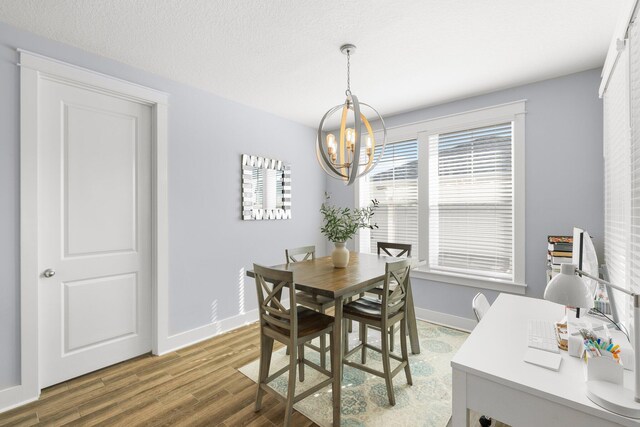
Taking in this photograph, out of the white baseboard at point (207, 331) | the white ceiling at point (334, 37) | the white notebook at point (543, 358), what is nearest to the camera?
the white notebook at point (543, 358)

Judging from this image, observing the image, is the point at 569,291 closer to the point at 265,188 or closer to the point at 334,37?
the point at 334,37

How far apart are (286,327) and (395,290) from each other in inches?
34.0

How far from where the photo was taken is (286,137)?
4.23m

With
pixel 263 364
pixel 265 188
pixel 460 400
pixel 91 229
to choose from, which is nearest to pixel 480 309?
pixel 460 400

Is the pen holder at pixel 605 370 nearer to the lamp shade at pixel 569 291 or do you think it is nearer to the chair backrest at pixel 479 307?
the lamp shade at pixel 569 291

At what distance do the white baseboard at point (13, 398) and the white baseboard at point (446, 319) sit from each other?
3.70m

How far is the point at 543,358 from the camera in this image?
1.25 meters

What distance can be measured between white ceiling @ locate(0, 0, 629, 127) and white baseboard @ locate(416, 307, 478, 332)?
254 cm

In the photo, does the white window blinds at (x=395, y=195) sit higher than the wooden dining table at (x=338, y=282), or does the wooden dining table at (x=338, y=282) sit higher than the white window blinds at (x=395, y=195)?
the white window blinds at (x=395, y=195)

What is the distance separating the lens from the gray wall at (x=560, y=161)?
8.97ft

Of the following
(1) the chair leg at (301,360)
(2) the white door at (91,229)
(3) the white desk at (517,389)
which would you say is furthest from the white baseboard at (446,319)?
(2) the white door at (91,229)

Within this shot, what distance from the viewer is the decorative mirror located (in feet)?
12.1

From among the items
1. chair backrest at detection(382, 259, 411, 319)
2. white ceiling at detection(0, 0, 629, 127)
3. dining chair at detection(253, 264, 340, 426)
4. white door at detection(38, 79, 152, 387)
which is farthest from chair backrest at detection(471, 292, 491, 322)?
white door at detection(38, 79, 152, 387)

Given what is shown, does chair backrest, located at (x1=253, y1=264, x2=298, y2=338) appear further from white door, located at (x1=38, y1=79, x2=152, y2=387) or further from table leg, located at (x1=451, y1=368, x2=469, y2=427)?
white door, located at (x1=38, y1=79, x2=152, y2=387)
